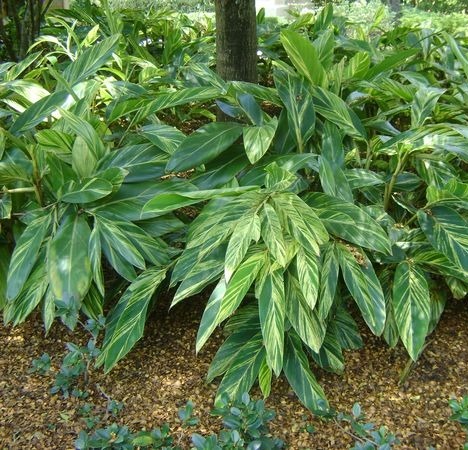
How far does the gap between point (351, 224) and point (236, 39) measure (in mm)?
1422

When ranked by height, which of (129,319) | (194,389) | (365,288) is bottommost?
(194,389)

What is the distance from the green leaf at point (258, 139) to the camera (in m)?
2.25

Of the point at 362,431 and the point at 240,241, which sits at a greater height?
the point at 240,241

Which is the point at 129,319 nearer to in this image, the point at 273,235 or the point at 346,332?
the point at 273,235

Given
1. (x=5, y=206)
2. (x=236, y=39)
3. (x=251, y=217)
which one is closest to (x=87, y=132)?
(x=5, y=206)

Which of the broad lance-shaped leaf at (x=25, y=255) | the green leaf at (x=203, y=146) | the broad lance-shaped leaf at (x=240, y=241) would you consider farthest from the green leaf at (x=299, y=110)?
the broad lance-shaped leaf at (x=25, y=255)

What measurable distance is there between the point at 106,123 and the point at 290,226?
1.04 meters

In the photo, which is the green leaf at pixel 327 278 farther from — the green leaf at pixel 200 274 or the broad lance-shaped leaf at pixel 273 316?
the green leaf at pixel 200 274

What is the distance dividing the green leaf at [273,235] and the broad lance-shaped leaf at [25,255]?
0.82m

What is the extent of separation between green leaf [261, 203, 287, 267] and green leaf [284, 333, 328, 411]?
13.3 inches

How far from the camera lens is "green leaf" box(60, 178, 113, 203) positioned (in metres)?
2.12

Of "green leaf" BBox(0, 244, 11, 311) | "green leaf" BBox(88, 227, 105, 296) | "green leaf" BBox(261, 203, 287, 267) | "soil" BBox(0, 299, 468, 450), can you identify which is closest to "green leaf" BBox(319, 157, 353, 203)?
"green leaf" BBox(261, 203, 287, 267)

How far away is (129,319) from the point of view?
84.4 inches

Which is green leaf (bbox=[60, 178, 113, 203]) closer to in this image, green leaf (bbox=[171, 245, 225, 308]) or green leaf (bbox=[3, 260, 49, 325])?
green leaf (bbox=[3, 260, 49, 325])
